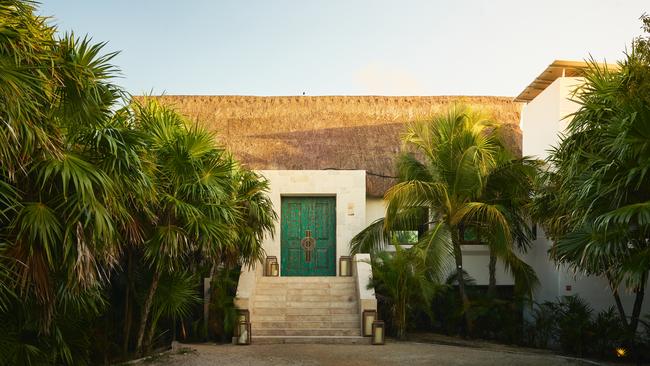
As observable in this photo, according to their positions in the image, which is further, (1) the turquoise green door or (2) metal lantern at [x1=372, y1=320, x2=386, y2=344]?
(1) the turquoise green door

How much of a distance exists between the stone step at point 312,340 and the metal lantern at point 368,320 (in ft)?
0.48

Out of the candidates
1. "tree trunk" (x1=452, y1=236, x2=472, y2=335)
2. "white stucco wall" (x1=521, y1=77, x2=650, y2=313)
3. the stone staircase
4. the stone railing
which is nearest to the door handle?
the stone staircase

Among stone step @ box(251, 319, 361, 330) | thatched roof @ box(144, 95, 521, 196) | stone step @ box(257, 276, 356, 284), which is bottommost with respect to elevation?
stone step @ box(251, 319, 361, 330)

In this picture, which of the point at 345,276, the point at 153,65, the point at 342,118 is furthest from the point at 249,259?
the point at 342,118

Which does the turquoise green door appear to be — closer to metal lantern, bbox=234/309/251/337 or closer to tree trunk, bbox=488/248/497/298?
tree trunk, bbox=488/248/497/298

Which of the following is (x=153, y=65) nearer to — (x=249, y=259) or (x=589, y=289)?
(x=249, y=259)

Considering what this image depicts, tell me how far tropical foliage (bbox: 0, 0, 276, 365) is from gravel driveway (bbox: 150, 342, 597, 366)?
1.15 metres

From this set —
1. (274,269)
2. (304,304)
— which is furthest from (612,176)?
(274,269)

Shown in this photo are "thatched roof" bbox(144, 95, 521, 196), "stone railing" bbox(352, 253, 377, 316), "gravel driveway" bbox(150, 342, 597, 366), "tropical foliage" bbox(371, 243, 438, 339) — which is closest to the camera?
"gravel driveway" bbox(150, 342, 597, 366)

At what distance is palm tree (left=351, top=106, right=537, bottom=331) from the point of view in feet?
48.4

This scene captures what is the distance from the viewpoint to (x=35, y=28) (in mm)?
7332

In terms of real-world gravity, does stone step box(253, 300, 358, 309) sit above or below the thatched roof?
below

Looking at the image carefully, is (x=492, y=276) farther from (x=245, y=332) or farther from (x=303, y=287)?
(x=245, y=332)

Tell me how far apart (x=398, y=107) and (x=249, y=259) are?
780 cm
